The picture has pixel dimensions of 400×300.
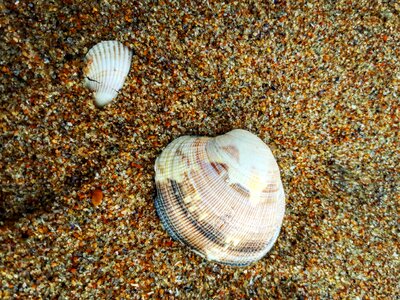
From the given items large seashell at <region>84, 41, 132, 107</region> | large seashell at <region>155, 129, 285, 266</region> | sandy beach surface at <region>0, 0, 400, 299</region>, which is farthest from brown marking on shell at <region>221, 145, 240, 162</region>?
large seashell at <region>84, 41, 132, 107</region>

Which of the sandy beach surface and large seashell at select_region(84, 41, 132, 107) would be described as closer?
the sandy beach surface

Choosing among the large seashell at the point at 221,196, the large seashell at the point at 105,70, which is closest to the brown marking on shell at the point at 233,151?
the large seashell at the point at 221,196

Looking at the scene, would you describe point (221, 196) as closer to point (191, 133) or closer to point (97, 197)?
point (191, 133)

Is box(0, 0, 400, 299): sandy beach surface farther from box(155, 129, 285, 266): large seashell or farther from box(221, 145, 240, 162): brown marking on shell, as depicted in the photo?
box(221, 145, 240, 162): brown marking on shell

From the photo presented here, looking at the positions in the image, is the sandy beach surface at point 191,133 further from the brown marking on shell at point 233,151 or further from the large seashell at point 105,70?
the brown marking on shell at point 233,151

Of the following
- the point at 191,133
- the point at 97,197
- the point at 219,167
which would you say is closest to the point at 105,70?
the point at 191,133
